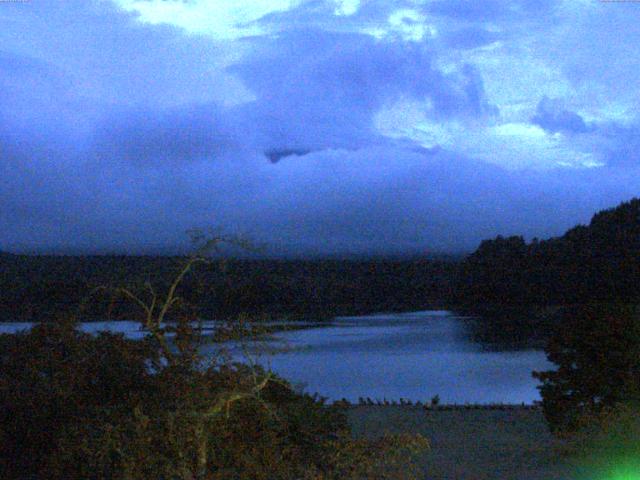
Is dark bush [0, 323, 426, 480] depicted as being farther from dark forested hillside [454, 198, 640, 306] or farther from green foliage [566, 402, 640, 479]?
dark forested hillside [454, 198, 640, 306]

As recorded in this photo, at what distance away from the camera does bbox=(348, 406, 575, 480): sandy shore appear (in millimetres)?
10852

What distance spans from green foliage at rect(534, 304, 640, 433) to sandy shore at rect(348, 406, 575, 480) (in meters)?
0.62

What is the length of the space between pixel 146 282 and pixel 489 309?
4103 centimetres

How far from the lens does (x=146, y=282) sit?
888 cm

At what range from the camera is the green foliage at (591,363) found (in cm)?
1227

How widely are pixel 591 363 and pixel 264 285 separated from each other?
1243 inches

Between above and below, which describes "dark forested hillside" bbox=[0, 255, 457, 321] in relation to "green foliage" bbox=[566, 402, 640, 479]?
above

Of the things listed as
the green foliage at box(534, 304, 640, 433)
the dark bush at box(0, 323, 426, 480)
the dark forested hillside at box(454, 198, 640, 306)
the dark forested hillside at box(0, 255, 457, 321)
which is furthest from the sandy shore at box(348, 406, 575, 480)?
the dark forested hillside at box(454, 198, 640, 306)

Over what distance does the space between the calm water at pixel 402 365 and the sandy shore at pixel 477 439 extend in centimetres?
257

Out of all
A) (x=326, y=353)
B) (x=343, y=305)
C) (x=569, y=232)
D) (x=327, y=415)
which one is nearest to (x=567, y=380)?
(x=327, y=415)

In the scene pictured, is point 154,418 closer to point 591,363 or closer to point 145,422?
point 145,422

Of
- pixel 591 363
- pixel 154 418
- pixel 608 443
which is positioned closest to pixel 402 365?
pixel 591 363

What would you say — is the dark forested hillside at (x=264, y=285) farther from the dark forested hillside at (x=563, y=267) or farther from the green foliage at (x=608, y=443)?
the green foliage at (x=608, y=443)

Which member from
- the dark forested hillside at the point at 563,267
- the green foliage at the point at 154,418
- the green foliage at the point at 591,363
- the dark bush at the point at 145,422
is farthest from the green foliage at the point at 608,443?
the dark forested hillside at the point at 563,267
